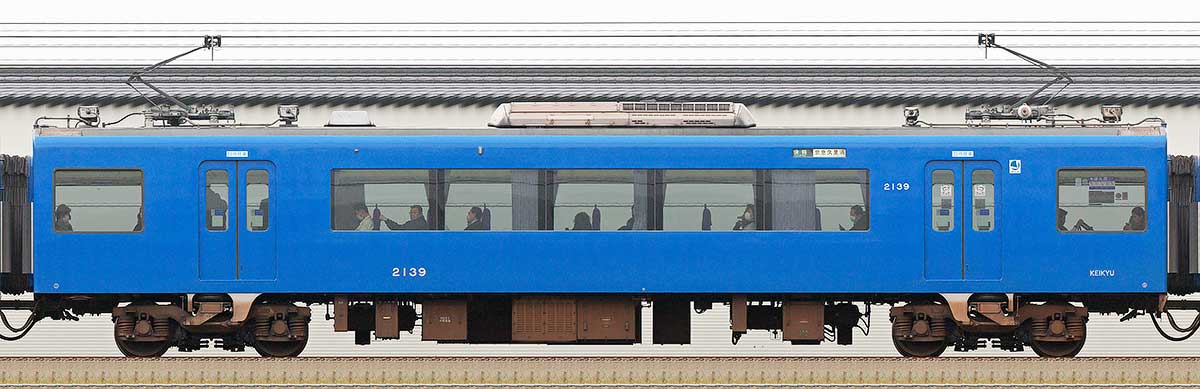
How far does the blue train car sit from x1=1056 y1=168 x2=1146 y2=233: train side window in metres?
0.02

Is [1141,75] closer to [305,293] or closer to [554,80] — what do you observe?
[554,80]

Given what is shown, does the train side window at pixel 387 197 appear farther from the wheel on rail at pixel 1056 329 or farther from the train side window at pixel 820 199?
the wheel on rail at pixel 1056 329

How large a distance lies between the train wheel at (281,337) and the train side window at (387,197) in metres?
1.31

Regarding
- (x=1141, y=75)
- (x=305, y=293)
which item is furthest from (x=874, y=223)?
(x=1141, y=75)

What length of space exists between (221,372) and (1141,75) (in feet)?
55.4

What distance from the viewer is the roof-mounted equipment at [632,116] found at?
2033 centimetres

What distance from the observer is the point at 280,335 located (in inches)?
813

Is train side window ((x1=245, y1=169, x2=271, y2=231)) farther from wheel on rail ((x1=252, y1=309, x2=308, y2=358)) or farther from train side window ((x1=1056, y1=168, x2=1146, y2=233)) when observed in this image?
train side window ((x1=1056, y1=168, x2=1146, y2=233))

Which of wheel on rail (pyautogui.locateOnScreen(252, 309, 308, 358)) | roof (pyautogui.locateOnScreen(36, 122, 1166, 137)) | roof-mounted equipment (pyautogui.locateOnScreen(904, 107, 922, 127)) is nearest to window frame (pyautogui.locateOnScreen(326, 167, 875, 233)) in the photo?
roof (pyautogui.locateOnScreen(36, 122, 1166, 137))

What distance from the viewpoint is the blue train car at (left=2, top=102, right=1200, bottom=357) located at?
19984 mm

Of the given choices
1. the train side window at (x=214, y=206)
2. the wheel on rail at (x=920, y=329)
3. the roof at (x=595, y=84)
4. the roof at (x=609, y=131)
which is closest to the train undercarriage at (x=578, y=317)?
the wheel on rail at (x=920, y=329)

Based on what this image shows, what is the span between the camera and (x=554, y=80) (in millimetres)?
29578

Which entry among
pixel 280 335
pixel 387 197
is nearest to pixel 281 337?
pixel 280 335

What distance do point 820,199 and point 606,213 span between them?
88.3 inches
